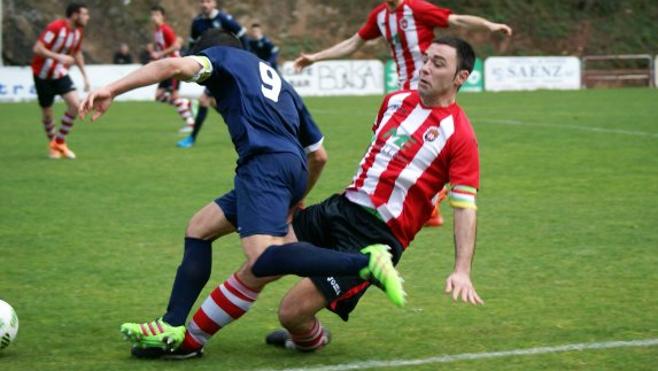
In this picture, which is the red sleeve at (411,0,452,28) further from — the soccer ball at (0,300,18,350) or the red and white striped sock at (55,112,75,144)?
the red and white striped sock at (55,112,75,144)

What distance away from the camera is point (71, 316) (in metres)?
6.01

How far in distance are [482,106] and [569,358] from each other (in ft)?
64.7

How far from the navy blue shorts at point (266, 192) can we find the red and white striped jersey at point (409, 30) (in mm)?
4919

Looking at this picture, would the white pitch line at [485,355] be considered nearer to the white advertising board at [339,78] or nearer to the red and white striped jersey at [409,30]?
the red and white striped jersey at [409,30]

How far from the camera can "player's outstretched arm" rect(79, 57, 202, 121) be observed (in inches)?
181

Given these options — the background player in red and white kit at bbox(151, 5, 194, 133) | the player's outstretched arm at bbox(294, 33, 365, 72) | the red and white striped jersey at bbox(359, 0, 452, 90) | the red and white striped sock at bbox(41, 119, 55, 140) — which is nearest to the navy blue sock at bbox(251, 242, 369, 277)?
the player's outstretched arm at bbox(294, 33, 365, 72)

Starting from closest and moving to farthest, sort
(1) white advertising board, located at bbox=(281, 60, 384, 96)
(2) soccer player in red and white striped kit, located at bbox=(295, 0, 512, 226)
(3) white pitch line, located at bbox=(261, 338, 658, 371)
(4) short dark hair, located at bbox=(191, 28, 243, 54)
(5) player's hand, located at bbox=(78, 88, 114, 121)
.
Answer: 1. (5) player's hand, located at bbox=(78, 88, 114, 121)
2. (3) white pitch line, located at bbox=(261, 338, 658, 371)
3. (4) short dark hair, located at bbox=(191, 28, 243, 54)
4. (2) soccer player in red and white striped kit, located at bbox=(295, 0, 512, 226)
5. (1) white advertising board, located at bbox=(281, 60, 384, 96)

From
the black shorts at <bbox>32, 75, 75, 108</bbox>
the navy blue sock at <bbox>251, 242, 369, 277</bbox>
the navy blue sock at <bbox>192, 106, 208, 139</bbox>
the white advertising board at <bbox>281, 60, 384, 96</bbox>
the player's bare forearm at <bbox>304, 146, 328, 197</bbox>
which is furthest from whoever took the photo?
the white advertising board at <bbox>281, 60, 384, 96</bbox>

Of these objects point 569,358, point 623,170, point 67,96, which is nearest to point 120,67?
point 67,96

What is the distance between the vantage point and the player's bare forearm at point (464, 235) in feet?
15.7

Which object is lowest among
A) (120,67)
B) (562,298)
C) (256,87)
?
(120,67)

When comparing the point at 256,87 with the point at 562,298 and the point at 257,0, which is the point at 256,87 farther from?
the point at 257,0

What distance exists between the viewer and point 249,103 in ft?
16.8

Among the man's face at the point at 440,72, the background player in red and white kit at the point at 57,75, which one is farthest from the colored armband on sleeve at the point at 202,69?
the background player in red and white kit at the point at 57,75
